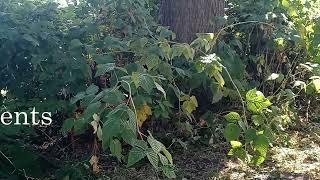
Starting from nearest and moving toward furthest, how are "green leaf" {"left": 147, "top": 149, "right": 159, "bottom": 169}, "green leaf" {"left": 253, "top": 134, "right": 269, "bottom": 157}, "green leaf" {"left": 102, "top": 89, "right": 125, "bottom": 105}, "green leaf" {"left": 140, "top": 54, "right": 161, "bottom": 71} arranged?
"green leaf" {"left": 147, "top": 149, "right": 159, "bottom": 169} → "green leaf" {"left": 102, "top": 89, "right": 125, "bottom": 105} → "green leaf" {"left": 253, "top": 134, "right": 269, "bottom": 157} → "green leaf" {"left": 140, "top": 54, "right": 161, "bottom": 71}

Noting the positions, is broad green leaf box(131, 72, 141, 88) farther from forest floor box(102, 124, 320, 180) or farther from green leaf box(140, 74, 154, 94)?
forest floor box(102, 124, 320, 180)

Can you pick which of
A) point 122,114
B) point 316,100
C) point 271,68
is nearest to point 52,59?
point 122,114

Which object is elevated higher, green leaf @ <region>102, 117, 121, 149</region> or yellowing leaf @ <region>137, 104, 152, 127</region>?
green leaf @ <region>102, 117, 121, 149</region>

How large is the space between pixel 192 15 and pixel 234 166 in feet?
4.21

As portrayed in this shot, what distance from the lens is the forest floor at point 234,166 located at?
250cm

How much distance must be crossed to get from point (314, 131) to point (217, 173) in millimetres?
1029

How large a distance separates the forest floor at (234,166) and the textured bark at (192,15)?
37.1 inches

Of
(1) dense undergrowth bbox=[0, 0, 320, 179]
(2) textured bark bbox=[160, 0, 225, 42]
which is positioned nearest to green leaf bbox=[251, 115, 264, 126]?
(1) dense undergrowth bbox=[0, 0, 320, 179]

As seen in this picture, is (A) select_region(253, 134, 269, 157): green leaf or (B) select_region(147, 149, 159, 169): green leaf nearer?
(B) select_region(147, 149, 159, 169): green leaf

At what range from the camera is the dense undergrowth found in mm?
2104

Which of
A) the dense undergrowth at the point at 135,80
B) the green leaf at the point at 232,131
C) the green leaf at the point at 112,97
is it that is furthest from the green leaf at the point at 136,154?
the green leaf at the point at 232,131

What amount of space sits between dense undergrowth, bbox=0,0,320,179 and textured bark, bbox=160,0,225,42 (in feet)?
0.79

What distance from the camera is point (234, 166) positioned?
2607 millimetres

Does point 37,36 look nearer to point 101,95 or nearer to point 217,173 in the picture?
point 101,95
